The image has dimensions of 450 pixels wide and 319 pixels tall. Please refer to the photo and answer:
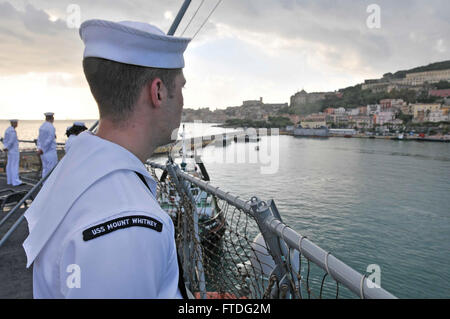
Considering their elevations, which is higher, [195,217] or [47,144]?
[47,144]

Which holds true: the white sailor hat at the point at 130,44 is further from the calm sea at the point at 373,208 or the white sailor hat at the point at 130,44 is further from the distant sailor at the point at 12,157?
the calm sea at the point at 373,208

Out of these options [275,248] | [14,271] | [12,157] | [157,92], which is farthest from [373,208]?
[157,92]

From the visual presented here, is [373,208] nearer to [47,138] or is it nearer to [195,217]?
[47,138]

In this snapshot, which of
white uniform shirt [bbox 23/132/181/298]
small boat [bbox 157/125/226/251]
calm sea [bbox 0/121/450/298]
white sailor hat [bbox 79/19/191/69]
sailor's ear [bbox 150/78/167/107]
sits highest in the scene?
white sailor hat [bbox 79/19/191/69]

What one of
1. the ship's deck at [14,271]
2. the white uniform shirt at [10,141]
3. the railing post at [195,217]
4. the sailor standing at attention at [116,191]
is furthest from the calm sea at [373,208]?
the sailor standing at attention at [116,191]

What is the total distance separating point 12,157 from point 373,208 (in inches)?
916

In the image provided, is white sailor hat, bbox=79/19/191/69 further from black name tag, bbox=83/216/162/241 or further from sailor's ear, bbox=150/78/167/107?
black name tag, bbox=83/216/162/241

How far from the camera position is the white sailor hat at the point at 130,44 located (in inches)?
26.5

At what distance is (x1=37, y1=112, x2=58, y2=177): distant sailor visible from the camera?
675 centimetres

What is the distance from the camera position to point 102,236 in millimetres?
479

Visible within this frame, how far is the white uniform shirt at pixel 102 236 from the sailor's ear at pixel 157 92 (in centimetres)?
14

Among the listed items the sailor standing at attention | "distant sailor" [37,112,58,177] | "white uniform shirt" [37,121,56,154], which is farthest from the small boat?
"white uniform shirt" [37,121,56,154]
